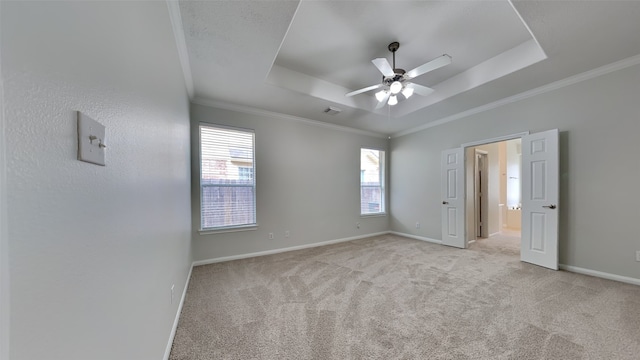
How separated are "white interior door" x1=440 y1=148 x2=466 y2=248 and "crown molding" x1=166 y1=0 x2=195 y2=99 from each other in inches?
180

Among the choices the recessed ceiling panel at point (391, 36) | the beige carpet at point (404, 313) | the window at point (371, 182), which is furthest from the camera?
the window at point (371, 182)

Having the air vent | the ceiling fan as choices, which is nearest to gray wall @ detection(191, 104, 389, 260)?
the air vent

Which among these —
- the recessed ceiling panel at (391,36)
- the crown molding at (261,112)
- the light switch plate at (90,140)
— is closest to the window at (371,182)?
the crown molding at (261,112)

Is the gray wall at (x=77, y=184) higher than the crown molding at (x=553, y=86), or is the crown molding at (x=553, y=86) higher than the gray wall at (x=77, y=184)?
the crown molding at (x=553, y=86)

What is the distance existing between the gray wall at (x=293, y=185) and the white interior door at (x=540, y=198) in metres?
2.85

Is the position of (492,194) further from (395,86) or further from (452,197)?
(395,86)

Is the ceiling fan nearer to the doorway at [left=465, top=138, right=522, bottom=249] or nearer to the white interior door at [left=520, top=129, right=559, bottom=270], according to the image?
the white interior door at [left=520, top=129, right=559, bottom=270]

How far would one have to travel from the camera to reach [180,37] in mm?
2105

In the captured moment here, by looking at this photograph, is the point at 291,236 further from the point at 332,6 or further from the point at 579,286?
the point at 579,286

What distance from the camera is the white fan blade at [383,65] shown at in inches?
96.3

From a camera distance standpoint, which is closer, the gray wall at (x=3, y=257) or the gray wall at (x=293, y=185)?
the gray wall at (x=3, y=257)

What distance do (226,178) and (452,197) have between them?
4.26m

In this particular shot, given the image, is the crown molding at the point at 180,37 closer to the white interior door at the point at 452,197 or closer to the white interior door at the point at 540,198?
the white interior door at the point at 452,197

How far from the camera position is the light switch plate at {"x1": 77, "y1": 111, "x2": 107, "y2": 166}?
61 centimetres
